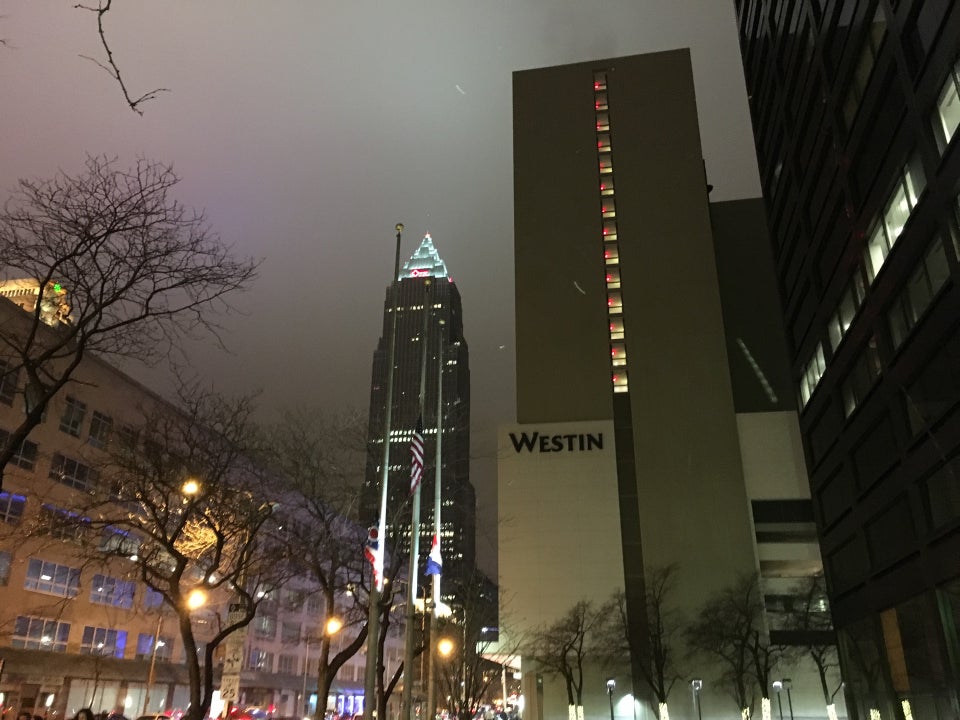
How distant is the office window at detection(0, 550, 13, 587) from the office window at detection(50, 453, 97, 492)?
5.91 m

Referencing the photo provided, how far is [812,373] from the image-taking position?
144 feet

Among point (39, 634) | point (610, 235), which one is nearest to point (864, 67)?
point (610, 235)

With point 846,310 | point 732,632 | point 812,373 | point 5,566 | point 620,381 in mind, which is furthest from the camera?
point 620,381

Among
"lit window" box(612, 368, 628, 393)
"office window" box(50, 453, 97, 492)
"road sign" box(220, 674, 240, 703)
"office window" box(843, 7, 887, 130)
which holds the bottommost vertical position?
"road sign" box(220, 674, 240, 703)

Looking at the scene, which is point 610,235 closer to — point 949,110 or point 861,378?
point 861,378

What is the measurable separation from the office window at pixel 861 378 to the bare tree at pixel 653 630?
31913 mm

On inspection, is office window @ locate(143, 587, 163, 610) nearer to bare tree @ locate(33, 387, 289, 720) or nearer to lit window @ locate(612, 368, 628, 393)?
bare tree @ locate(33, 387, 289, 720)

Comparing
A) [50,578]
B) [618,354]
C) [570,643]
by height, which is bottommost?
[570,643]

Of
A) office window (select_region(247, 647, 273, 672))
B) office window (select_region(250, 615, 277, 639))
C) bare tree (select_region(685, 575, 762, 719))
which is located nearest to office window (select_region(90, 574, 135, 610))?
office window (select_region(250, 615, 277, 639))

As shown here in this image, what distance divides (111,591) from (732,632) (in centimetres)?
4994

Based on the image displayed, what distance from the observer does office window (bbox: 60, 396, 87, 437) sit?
180 ft

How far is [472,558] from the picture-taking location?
51656 millimetres

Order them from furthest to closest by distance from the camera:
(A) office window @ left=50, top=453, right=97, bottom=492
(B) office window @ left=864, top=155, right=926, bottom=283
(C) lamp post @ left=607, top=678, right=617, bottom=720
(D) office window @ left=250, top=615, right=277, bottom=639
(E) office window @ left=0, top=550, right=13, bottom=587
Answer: (D) office window @ left=250, top=615, right=277, bottom=639, (C) lamp post @ left=607, top=678, right=617, bottom=720, (A) office window @ left=50, top=453, right=97, bottom=492, (E) office window @ left=0, top=550, right=13, bottom=587, (B) office window @ left=864, top=155, right=926, bottom=283

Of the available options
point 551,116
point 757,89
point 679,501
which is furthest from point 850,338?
point 551,116
